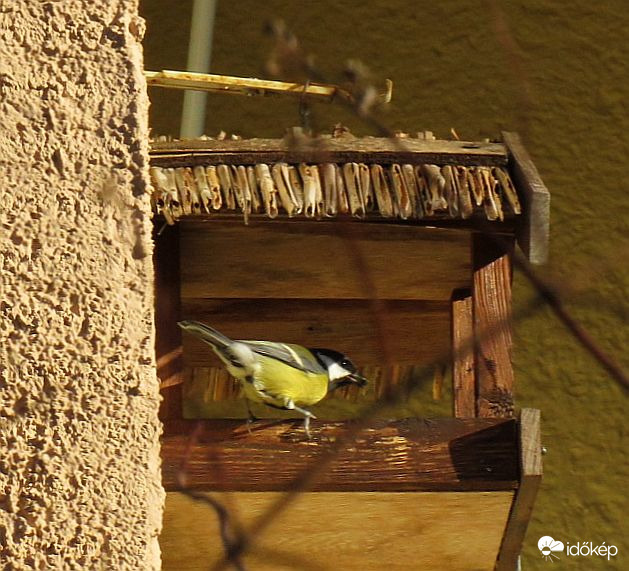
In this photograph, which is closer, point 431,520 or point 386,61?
point 431,520

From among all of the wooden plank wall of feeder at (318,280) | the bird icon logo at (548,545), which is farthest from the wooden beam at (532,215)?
the bird icon logo at (548,545)

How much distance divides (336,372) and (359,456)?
34 centimetres

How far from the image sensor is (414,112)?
A: 2990mm

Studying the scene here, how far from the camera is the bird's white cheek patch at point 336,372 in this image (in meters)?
1.88

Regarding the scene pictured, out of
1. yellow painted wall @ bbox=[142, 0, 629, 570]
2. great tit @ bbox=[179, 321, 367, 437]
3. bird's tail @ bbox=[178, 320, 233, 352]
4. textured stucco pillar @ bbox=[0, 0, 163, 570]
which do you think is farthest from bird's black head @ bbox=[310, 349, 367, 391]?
yellow painted wall @ bbox=[142, 0, 629, 570]

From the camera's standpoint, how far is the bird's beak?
6.43ft

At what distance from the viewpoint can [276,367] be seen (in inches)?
69.5

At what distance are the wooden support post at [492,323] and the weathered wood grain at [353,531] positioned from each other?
0.49 ft

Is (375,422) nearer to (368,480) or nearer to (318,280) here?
(368,480)

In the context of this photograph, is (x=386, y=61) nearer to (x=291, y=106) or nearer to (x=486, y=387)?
(x=291, y=106)

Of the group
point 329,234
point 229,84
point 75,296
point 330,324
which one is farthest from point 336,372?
point 75,296

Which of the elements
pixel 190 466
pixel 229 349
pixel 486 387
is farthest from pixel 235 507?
pixel 486 387

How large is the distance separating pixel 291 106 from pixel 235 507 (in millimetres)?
1652

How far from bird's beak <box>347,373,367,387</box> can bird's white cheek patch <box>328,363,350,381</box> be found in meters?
0.02
